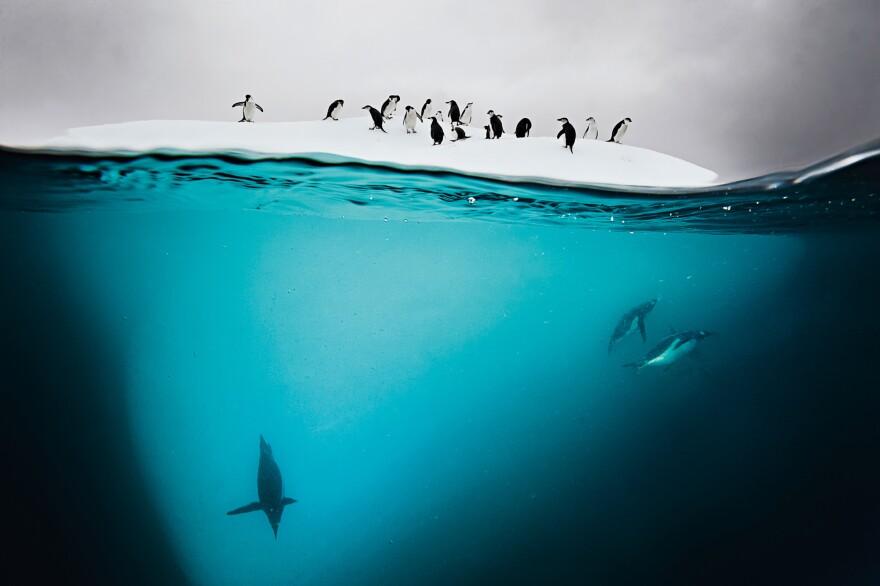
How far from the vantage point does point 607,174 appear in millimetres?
5859

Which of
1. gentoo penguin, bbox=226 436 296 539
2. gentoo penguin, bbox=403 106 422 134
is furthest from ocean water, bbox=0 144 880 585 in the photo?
gentoo penguin, bbox=226 436 296 539

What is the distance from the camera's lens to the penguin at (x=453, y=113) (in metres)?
4.31

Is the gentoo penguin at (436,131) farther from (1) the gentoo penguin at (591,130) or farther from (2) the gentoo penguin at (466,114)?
(1) the gentoo penguin at (591,130)

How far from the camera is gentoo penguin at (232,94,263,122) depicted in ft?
13.7

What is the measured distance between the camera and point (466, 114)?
446cm

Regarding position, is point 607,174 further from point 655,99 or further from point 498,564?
point 498,564

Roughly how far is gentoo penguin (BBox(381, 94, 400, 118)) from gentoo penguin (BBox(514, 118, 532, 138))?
50.7 inches

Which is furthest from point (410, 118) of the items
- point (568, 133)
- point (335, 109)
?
point (568, 133)

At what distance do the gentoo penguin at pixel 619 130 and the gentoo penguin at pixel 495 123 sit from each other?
1.18 meters

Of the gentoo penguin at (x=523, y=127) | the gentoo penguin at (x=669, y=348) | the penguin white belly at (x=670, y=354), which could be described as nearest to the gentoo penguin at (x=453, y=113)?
the gentoo penguin at (x=523, y=127)

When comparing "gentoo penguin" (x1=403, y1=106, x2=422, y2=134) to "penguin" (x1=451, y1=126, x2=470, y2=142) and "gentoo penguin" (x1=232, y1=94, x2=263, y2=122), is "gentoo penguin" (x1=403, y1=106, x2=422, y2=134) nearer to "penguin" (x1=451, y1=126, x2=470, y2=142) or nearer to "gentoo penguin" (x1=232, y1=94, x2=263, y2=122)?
"penguin" (x1=451, y1=126, x2=470, y2=142)

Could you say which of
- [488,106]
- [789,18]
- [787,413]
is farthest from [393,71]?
[787,413]

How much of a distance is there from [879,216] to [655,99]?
10.00 m

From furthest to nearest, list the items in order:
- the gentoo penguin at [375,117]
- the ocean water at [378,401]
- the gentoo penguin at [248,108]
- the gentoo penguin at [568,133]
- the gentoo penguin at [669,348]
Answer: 1. the ocean water at [378,401]
2. the gentoo penguin at [669,348]
3. the gentoo penguin at [568,133]
4. the gentoo penguin at [375,117]
5. the gentoo penguin at [248,108]
